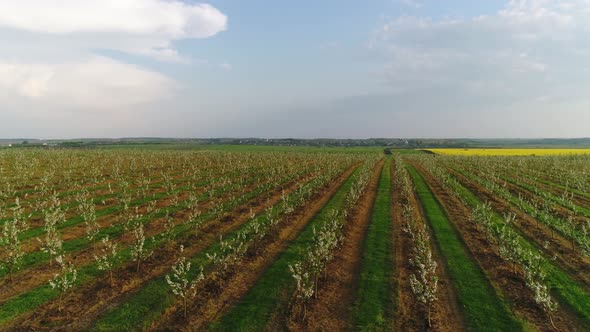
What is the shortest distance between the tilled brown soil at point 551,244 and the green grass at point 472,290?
3918 millimetres

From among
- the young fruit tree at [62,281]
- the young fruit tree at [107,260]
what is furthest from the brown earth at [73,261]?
the young fruit tree at [62,281]

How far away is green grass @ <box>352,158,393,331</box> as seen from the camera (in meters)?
12.7

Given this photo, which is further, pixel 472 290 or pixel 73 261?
pixel 73 261

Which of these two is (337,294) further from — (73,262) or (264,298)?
(73,262)

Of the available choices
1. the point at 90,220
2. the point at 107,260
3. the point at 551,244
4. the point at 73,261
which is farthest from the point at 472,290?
the point at 90,220

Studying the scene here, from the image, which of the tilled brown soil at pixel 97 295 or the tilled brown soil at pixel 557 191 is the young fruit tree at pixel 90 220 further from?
the tilled brown soil at pixel 557 191

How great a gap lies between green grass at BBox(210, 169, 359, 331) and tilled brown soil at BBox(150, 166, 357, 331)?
0.37 meters

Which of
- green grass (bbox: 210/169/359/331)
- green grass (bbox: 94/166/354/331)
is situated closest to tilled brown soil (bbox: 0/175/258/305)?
Result: green grass (bbox: 94/166/354/331)

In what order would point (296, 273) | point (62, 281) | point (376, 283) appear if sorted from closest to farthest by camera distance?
point (62, 281) → point (376, 283) → point (296, 273)

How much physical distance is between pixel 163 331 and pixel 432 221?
886 inches

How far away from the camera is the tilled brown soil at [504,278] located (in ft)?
42.0

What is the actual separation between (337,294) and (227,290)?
521cm

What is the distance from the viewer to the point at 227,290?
48.8 feet

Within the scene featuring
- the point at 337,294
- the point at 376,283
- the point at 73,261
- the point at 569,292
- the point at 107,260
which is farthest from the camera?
the point at 107,260
